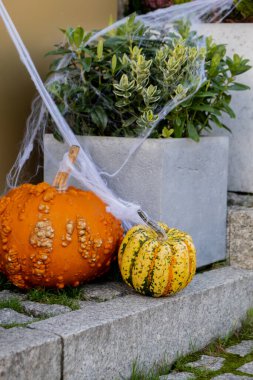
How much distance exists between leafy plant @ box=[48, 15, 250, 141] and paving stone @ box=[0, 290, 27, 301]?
2.86 ft

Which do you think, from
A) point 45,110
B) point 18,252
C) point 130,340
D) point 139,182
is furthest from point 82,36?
point 130,340

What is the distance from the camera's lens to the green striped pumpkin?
313 cm

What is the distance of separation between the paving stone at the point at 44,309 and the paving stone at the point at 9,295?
15cm

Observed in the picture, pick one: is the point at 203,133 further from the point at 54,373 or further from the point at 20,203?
the point at 54,373

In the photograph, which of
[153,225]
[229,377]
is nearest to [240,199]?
[153,225]

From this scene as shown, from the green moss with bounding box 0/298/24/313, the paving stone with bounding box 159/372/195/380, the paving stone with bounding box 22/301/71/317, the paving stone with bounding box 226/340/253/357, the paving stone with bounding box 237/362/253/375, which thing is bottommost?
the paving stone with bounding box 226/340/253/357

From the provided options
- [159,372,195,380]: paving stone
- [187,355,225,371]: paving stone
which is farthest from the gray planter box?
[159,372,195,380]: paving stone

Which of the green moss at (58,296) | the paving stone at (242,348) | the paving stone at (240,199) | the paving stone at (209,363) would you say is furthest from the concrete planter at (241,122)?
the green moss at (58,296)

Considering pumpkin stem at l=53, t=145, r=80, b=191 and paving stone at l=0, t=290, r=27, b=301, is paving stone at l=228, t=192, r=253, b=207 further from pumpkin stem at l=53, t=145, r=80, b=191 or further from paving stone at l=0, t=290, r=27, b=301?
paving stone at l=0, t=290, r=27, b=301

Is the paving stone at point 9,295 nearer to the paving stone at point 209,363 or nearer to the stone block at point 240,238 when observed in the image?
the paving stone at point 209,363

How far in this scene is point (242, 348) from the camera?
11.5ft

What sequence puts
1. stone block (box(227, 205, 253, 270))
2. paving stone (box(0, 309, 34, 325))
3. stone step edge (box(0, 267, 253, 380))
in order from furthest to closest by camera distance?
1. stone block (box(227, 205, 253, 270))
2. paving stone (box(0, 309, 34, 325))
3. stone step edge (box(0, 267, 253, 380))

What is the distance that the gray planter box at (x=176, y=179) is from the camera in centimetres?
352

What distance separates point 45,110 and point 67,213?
779 mm
